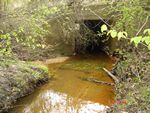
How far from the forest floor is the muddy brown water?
0.63 meters

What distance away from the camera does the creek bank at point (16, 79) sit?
716cm

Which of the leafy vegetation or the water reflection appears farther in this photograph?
the water reflection

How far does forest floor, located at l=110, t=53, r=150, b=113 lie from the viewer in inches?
229

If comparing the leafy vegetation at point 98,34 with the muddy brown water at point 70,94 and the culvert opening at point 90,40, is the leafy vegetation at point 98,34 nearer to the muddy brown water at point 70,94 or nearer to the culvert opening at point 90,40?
the muddy brown water at point 70,94

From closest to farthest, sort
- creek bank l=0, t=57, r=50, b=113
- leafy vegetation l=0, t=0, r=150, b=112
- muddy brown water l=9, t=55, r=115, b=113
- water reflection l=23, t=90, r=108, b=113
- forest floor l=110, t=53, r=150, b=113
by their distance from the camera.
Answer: forest floor l=110, t=53, r=150, b=113 < leafy vegetation l=0, t=0, r=150, b=112 < creek bank l=0, t=57, r=50, b=113 < water reflection l=23, t=90, r=108, b=113 < muddy brown water l=9, t=55, r=115, b=113

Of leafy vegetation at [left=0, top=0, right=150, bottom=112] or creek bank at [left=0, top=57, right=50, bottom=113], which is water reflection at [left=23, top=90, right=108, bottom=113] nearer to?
creek bank at [left=0, top=57, right=50, bottom=113]

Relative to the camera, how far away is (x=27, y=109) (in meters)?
7.50

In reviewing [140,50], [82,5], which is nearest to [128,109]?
[140,50]

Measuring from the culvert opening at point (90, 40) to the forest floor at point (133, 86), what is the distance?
4851 millimetres

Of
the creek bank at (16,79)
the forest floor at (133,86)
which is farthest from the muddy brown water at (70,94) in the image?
the forest floor at (133,86)

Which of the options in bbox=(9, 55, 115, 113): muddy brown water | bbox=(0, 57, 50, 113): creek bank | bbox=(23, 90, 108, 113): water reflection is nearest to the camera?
bbox=(0, 57, 50, 113): creek bank

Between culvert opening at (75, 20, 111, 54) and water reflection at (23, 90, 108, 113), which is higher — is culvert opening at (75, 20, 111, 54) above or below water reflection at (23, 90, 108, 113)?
above

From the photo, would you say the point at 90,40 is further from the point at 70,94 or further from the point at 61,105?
the point at 61,105

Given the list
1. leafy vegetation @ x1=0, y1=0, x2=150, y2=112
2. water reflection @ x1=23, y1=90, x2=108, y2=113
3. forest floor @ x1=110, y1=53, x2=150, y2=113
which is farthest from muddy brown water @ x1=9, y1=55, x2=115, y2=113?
forest floor @ x1=110, y1=53, x2=150, y2=113
